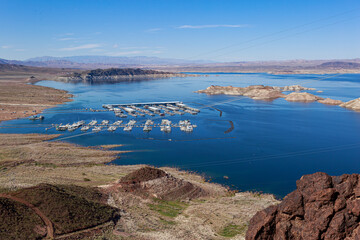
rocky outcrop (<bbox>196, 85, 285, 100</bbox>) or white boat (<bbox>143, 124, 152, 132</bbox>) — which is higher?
rocky outcrop (<bbox>196, 85, 285, 100</bbox>)

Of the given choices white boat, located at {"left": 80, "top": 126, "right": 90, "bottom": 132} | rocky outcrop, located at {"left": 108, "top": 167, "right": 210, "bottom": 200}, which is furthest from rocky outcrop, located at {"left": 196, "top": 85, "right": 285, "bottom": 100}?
rocky outcrop, located at {"left": 108, "top": 167, "right": 210, "bottom": 200}

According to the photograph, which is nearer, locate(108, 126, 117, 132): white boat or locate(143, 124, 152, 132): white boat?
locate(108, 126, 117, 132): white boat

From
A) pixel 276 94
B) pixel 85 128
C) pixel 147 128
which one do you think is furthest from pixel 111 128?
pixel 276 94

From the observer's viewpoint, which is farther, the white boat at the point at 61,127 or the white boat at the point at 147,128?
the white boat at the point at 147,128

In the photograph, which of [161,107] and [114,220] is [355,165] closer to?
[114,220]

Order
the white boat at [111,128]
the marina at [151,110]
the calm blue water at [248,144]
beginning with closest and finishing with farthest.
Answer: the calm blue water at [248,144]
the white boat at [111,128]
the marina at [151,110]

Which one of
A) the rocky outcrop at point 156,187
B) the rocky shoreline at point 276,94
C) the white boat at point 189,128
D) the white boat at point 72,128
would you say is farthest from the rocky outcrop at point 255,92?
the rocky outcrop at point 156,187

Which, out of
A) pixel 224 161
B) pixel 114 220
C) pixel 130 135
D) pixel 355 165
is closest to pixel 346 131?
pixel 355 165

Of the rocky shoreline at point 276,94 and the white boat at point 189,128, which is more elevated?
the rocky shoreline at point 276,94

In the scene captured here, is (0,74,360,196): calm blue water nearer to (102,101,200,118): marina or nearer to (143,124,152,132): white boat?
(143,124,152,132): white boat

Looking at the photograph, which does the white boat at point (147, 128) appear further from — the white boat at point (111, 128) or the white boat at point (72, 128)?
the white boat at point (72, 128)
